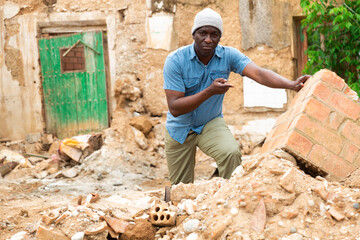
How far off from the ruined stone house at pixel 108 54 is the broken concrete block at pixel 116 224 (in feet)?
13.9

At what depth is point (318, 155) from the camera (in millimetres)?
2695

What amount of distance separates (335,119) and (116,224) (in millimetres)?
1581

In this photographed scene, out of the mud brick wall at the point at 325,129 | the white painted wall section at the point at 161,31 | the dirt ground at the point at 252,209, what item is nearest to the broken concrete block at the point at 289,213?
the dirt ground at the point at 252,209

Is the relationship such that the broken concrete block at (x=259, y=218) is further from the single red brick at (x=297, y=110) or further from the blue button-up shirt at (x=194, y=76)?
the blue button-up shirt at (x=194, y=76)

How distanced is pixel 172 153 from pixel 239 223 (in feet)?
4.49

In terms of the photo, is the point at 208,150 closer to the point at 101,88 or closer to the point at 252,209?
the point at 252,209

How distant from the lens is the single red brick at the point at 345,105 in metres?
2.86

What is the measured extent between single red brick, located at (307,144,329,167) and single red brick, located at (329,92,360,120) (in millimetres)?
336

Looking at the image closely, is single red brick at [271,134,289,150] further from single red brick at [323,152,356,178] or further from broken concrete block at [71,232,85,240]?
broken concrete block at [71,232,85,240]

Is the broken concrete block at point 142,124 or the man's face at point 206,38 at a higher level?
the man's face at point 206,38

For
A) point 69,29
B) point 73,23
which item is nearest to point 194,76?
point 73,23

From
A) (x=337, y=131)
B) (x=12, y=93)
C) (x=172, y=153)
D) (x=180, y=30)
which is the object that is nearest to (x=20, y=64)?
(x=12, y=93)

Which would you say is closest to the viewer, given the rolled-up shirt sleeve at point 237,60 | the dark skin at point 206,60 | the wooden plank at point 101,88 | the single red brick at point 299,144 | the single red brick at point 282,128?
the single red brick at point 299,144

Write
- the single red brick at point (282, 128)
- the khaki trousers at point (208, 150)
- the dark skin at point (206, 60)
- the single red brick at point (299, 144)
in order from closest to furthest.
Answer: the single red brick at point (299, 144) → the single red brick at point (282, 128) → the dark skin at point (206, 60) → the khaki trousers at point (208, 150)
